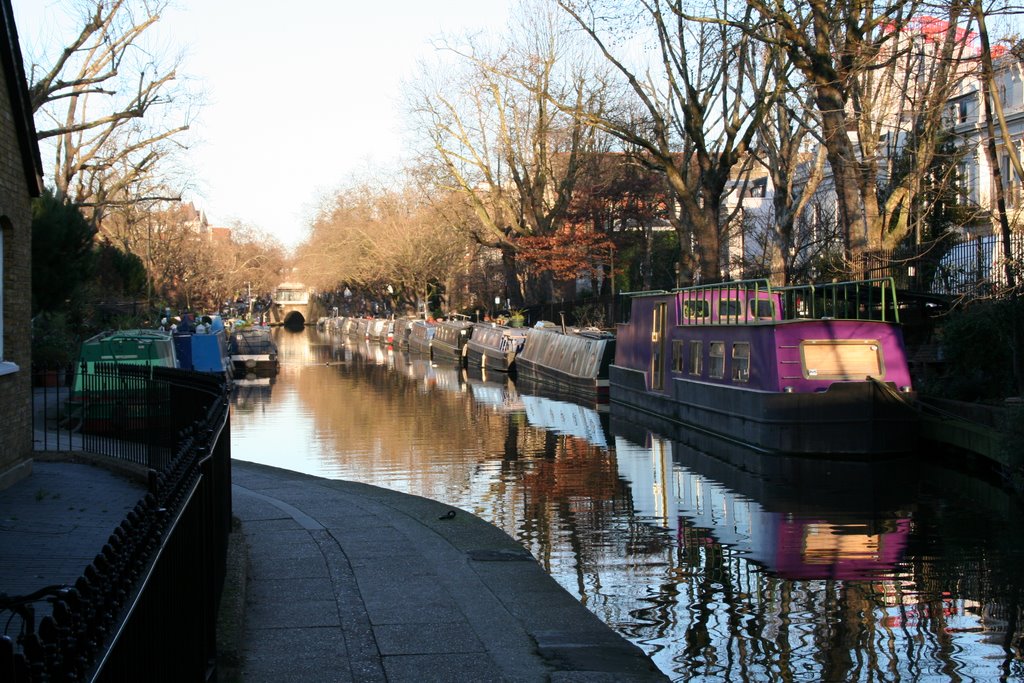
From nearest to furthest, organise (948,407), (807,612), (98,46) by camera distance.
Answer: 1. (807,612)
2. (948,407)
3. (98,46)

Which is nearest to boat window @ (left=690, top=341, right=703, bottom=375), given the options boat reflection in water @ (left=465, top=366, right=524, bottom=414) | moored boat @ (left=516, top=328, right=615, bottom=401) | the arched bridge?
boat reflection in water @ (left=465, top=366, right=524, bottom=414)

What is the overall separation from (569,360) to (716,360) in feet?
49.5

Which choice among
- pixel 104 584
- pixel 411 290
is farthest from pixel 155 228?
pixel 104 584

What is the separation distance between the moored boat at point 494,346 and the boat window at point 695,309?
21597 mm

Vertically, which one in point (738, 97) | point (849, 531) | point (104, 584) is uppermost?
point (738, 97)

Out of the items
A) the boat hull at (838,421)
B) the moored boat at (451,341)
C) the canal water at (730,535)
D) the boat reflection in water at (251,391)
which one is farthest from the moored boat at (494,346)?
the boat hull at (838,421)

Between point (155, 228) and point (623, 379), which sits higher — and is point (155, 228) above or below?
above

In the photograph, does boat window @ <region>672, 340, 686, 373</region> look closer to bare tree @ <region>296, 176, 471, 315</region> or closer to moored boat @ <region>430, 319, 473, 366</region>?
moored boat @ <region>430, 319, 473, 366</region>

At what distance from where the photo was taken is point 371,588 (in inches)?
371

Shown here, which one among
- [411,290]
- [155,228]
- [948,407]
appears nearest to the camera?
[948,407]

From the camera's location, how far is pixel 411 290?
301 feet

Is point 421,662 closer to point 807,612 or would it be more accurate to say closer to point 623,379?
point 807,612

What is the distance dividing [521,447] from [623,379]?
9.09 meters

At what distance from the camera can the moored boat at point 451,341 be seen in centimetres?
6044
